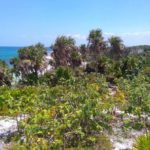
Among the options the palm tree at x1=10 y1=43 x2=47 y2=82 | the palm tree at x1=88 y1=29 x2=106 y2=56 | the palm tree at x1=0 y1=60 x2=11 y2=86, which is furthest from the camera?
the palm tree at x1=88 y1=29 x2=106 y2=56

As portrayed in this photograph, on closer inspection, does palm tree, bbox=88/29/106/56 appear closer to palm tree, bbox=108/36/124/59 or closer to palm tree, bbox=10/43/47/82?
palm tree, bbox=108/36/124/59

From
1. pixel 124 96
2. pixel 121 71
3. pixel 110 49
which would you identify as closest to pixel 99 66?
pixel 121 71

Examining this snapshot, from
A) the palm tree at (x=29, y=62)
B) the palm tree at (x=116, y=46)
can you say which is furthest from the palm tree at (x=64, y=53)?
the palm tree at (x=116, y=46)

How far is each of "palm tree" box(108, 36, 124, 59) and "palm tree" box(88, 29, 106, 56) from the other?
1.37 meters

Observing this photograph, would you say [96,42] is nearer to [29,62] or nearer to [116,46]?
[116,46]

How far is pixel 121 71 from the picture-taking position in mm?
51812

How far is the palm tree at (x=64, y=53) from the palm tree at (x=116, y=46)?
7734 mm

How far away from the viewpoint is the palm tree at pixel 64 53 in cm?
5622

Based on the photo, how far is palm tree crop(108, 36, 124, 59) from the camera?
61.8 m

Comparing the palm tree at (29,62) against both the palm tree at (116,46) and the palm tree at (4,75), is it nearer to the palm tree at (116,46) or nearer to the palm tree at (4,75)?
the palm tree at (4,75)

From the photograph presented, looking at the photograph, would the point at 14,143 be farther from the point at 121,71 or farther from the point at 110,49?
the point at 110,49

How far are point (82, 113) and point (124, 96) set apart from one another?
8.00m

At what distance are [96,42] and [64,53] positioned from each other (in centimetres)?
757

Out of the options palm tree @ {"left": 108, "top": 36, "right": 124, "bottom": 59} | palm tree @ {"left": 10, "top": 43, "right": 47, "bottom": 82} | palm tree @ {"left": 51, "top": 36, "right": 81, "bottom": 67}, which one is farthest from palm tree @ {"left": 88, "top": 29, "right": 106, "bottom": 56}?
palm tree @ {"left": 10, "top": 43, "right": 47, "bottom": 82}
